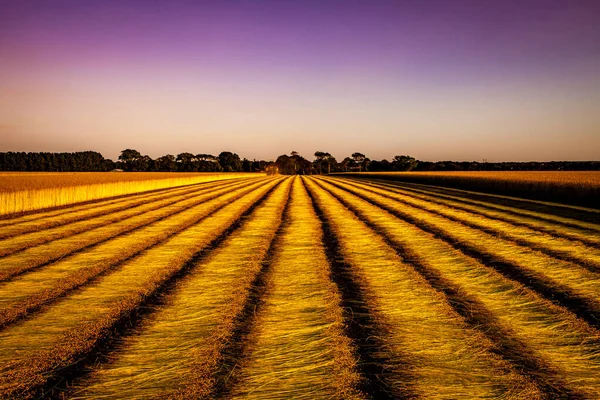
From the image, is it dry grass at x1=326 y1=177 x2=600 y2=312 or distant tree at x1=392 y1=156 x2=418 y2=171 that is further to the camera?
distant tree at x1=392 y1=156 x2=418 y2=171

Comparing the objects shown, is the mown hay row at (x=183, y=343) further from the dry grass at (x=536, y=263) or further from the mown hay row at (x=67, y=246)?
the dry grass at (x=536, y=263)

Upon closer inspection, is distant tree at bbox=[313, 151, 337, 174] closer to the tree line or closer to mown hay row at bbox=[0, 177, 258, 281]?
the tree line

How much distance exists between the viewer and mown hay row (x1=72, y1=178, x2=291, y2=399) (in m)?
3.39

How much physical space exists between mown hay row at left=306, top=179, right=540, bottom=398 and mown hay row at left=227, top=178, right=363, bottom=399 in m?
0.45

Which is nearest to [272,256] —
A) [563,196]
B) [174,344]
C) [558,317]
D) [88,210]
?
[174,344]

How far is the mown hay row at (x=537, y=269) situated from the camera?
574 centimetres

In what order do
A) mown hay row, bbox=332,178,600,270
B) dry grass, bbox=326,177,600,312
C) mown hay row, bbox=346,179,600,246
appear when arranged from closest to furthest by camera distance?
dry grass, bbox=326,177,600,312, mown hay row, bbox=332,178,600,270, mown hay row, bbox=346,179,600,246

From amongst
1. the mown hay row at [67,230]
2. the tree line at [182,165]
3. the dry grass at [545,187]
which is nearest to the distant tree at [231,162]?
the tree line at [182,165]

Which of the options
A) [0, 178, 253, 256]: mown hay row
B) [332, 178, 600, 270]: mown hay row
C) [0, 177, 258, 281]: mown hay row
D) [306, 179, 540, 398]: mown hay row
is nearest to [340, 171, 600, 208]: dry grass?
[332, 178, 600, 270]: mown hay row

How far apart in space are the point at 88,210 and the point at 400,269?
1529 cm

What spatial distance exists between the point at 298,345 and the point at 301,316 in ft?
2.89

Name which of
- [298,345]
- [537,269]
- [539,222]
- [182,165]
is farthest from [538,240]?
[182,165]

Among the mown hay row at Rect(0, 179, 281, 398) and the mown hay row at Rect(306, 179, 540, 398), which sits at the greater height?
the mown hay row at Rect(306, 179, 540, 398)

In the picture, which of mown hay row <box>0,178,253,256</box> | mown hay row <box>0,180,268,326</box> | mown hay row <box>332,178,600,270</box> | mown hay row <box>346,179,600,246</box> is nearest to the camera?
mown hay row <box>0,180,268,326</box>
